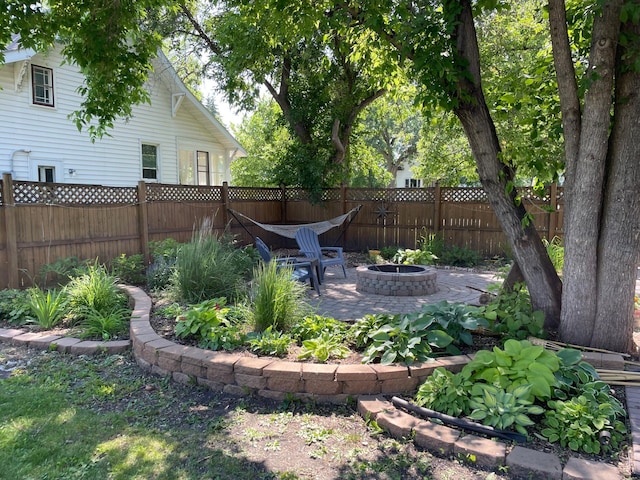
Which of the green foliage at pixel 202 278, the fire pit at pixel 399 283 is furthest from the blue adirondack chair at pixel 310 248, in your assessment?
the green foliage at pixel 202 278

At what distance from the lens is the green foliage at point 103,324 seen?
385cm

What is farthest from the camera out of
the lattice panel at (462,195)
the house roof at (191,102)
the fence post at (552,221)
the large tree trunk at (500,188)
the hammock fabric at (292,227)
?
the house roof at (191,102)

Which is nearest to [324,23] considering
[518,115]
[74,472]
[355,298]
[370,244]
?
[518,115]

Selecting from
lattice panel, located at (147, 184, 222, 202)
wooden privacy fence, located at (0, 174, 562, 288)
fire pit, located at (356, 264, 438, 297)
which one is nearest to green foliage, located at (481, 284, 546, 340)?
wooden privacy fence, located at (0, 174, 562, 288)

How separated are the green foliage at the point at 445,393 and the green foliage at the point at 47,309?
349cm

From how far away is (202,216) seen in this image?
28.0ft

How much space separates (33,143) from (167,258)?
5490mm

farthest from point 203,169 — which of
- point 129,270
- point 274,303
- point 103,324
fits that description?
point 274,303

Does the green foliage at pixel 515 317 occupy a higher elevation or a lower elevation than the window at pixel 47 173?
lower

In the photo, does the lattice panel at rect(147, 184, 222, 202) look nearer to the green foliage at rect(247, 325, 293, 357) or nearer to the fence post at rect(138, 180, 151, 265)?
the fence post at rect(138, 180, 151, 265)

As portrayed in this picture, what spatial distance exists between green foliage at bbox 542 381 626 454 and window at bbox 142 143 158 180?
442 inches

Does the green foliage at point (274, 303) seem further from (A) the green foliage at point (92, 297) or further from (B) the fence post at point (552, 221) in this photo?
(B) the fence post at point (552, 221)

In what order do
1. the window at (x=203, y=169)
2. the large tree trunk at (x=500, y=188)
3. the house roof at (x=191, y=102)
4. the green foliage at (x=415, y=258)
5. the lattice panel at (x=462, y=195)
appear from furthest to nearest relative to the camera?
1. the window at (x=203, y=169)
2. the house roof at (x=191, y=102)
3. the lattice panel at (x=462, y=195)
4. the green foliage at (x=415, y=258)
5. the large tree trunk at (x=500, y=188)

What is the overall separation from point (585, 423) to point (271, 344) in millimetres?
1858
